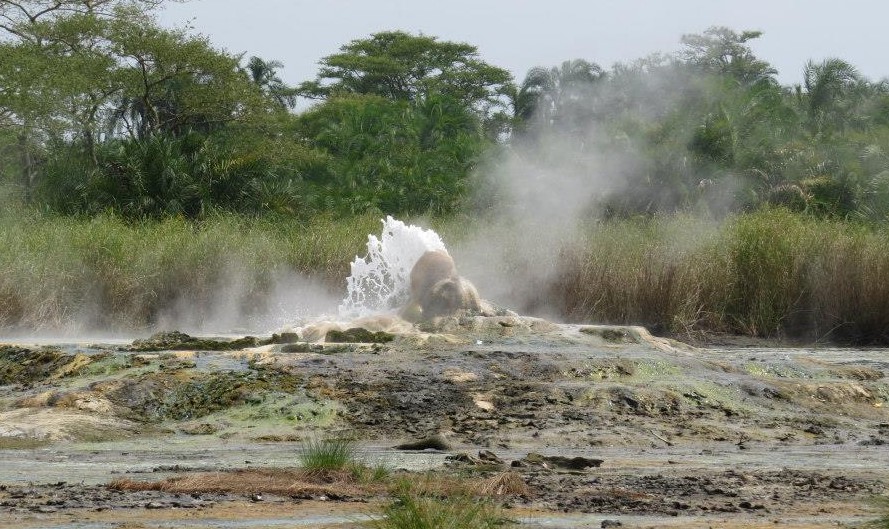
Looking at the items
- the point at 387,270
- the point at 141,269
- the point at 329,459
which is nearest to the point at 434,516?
the point at 329,459

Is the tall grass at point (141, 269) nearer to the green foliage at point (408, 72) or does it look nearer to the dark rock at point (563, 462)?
the dark rock at point (563, 462)

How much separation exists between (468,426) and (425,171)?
3679cm

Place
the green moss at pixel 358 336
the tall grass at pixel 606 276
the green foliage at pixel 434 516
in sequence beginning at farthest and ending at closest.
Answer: the tall grass at pixel 606 276 < the green moss at pixel 358 336 < the green foliage at pixel 434 516

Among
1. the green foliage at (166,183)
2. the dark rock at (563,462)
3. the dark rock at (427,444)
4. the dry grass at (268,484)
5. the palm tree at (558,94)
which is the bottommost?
the dark rock at (427,444)

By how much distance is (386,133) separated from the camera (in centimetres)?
5166

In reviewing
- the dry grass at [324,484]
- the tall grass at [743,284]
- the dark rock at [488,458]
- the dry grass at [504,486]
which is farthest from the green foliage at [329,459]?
the tall grass at [743,284]

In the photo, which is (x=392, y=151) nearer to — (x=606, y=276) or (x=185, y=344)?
(x=606, y=276)

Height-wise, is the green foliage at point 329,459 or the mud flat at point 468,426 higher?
the green foliage at point 329,459

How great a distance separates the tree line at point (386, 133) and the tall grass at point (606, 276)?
9.44 metres

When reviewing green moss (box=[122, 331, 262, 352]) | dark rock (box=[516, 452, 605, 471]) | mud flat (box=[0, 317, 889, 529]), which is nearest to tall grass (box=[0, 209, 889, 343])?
mud flat (box=[0, 317, 889, 529])

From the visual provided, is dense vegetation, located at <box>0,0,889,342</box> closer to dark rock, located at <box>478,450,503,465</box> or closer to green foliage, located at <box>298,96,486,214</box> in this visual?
green foliage, located at <box>298,96,486,214</box>

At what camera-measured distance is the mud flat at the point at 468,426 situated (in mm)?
6477

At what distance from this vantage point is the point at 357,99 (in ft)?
179

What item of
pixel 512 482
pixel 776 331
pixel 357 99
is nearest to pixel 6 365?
pixel 512 482
